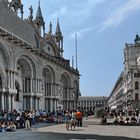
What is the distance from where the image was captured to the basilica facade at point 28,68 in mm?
49875

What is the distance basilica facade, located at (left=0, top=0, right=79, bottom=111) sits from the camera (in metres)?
49.9

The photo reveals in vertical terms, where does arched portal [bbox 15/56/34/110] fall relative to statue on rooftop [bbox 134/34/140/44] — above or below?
below

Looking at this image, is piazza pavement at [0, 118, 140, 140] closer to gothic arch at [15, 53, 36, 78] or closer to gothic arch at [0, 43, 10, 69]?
gothic arch at [0, 43, 10, 69]

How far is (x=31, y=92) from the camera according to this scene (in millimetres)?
60125

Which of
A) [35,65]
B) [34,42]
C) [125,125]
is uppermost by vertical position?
[34,42]

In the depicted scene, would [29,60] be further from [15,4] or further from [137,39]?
[137,39]

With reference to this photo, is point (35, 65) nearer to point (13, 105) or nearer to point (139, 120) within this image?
A: point (13, 105)

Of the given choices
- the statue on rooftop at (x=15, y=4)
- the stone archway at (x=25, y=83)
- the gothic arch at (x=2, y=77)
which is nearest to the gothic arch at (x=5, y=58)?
the gothic arch at (x=2, y=77)

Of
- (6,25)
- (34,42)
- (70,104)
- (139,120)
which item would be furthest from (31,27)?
(139,120)

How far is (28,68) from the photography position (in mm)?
59438

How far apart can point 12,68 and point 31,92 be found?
1005 cm

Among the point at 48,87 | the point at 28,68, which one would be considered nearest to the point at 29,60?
the point at 28,68

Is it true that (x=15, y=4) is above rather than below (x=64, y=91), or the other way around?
above

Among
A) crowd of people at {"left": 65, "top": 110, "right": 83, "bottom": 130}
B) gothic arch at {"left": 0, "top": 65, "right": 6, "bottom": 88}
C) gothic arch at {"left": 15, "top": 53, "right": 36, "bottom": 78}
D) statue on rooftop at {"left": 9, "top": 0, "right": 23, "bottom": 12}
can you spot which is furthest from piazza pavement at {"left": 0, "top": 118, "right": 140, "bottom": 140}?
statue on rooftop at {"left": 9, "top": 0, "right": 23, "bottom": 12}
